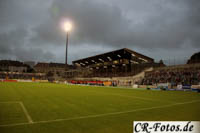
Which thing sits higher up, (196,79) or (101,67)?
(101,67)

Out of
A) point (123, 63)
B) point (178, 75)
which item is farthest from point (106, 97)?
point (123, 63)

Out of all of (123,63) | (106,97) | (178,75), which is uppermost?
(123,63)

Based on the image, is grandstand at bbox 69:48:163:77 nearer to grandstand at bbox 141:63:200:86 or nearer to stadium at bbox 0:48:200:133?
stadium at bbox 0:48:200:133

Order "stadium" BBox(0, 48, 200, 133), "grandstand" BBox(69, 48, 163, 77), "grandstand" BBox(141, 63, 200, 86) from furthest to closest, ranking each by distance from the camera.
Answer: "grandstand" BBox(69, 48, 163, 77), "grandstand" BBox(141, 63, 200, 86), "stadium" BBox(0, 48, 200, 133)

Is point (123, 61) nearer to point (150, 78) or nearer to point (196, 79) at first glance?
point (150, 78)

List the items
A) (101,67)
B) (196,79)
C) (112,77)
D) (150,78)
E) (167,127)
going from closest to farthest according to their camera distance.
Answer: (167,127), (196,79), (150,78), (112,77), (101,67)

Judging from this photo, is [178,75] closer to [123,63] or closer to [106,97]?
[123,63]

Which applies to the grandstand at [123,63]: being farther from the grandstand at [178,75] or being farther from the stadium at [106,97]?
the grandstand at [178,75]

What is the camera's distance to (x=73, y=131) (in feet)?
15.2

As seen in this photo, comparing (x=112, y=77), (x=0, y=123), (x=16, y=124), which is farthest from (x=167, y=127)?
(x=112, y=77)

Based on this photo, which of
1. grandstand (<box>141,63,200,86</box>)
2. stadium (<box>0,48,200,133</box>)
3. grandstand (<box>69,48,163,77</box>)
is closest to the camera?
stadium (<box>0,48,200,133</box>)

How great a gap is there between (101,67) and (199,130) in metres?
65.8

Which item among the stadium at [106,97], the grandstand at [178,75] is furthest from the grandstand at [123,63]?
the grandstand at [178,75]

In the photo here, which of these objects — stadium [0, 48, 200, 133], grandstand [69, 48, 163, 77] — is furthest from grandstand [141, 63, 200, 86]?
grandstand [69, 48, 163, 77]
